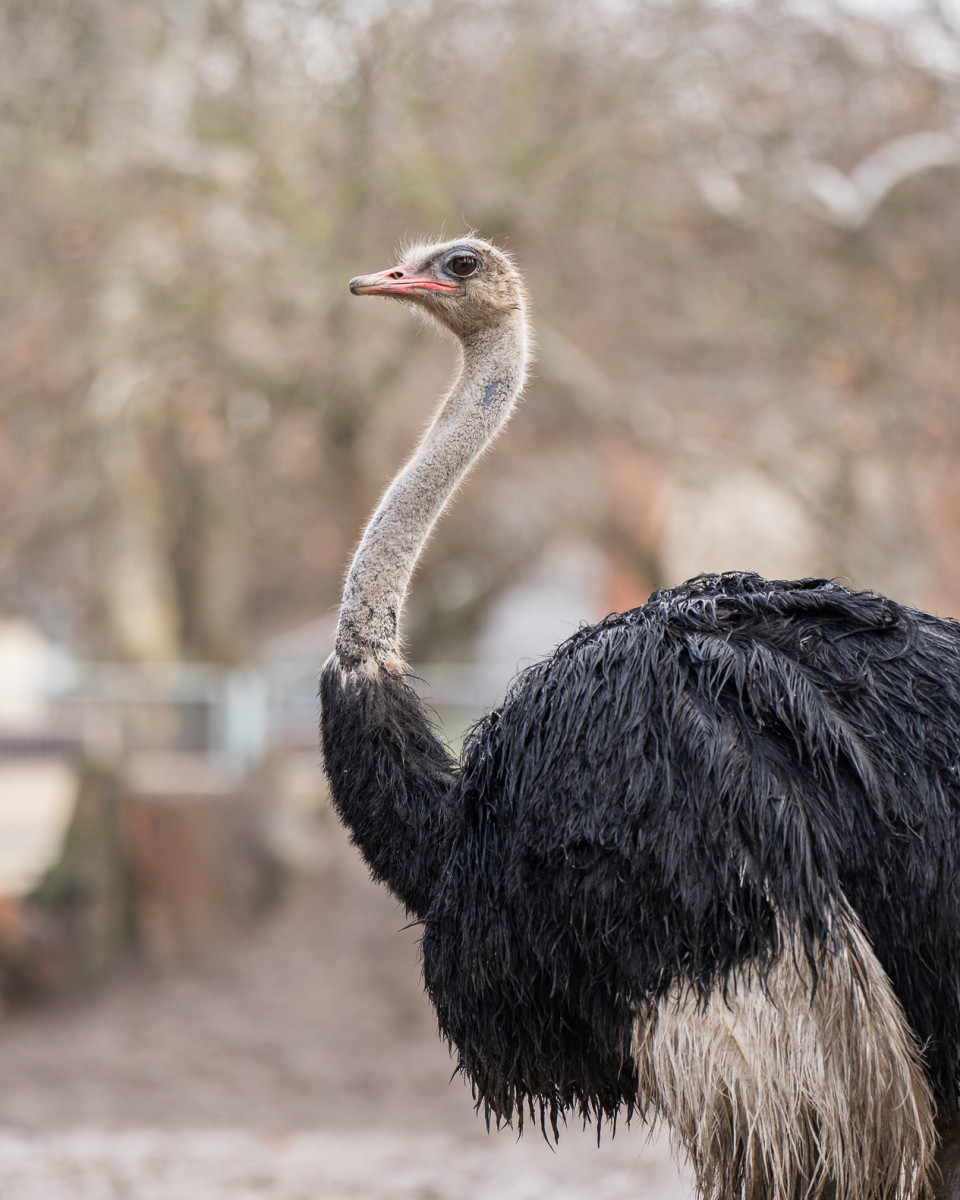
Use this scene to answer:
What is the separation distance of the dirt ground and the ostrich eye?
3777 millimetres

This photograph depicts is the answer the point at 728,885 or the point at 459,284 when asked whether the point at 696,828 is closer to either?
the point at 728,885

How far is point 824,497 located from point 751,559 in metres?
0.79

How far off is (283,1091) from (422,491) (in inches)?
246

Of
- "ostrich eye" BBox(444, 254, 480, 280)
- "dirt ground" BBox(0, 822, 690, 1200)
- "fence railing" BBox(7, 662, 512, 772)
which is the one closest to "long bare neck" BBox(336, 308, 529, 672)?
"ostrich eye" BBox(444, 254, 480, 280)

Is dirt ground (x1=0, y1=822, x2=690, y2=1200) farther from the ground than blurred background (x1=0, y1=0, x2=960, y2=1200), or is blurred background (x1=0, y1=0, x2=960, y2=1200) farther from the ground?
blurred background (x1=0, y1=0, x2=960, y2=1200)

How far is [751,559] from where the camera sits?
33.1ft

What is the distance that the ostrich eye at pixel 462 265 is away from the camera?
396 cm

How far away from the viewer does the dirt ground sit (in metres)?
6.59

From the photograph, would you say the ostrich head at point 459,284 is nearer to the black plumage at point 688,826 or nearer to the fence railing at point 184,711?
the black plumage at point 688,826

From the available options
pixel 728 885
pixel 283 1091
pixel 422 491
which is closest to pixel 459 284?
pixel 422 491

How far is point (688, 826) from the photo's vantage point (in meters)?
2.94

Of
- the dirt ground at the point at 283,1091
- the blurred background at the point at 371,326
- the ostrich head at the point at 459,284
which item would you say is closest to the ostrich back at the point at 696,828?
the ostrich head at the point at 459,284

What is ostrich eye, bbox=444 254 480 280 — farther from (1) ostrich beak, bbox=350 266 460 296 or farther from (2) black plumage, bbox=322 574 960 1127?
(2) black plumage, bbox=322 574 960 1127

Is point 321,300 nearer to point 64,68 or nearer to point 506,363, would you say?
point 64,68
